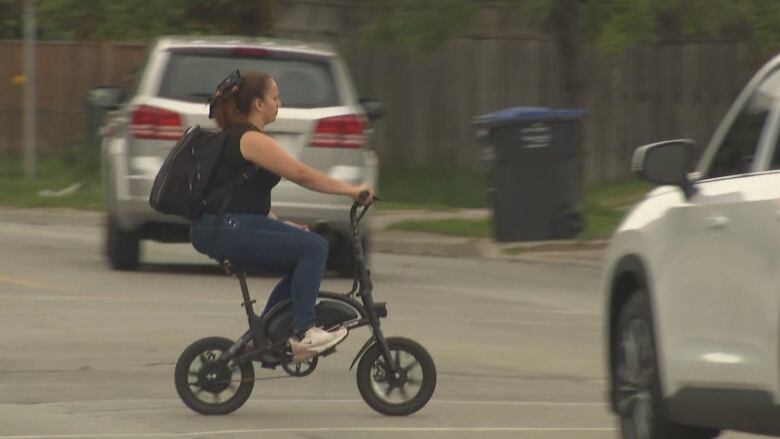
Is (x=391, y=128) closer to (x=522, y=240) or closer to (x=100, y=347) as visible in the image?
(x=522, y=240)

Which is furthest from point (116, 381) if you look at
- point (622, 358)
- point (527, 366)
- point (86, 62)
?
point (86, 62)

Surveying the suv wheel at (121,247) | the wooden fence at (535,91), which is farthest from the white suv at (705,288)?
the wooden fence at (535,91)

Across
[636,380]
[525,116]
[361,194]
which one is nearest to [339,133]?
[525,116]

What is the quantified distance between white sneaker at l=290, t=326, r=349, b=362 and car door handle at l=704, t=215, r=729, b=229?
2.40 m

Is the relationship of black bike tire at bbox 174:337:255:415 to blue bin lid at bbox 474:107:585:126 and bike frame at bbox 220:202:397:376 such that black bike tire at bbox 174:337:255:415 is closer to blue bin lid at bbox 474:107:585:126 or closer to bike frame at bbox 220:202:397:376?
bike frame at bbox 220:202:397:376

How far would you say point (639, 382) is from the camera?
27.0 ft

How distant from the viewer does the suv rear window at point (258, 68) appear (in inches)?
623

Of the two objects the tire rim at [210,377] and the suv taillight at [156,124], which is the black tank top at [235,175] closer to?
the tire rim at [210,377]

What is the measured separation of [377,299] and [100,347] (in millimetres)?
3474

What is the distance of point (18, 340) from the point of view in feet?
40.6

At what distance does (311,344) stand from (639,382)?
178 cm

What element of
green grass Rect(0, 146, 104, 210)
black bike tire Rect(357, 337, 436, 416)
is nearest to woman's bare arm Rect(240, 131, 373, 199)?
black bike tire Rect(357, 337, 436, 416)

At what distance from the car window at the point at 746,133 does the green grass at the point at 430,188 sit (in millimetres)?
15412

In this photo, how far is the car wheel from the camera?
8039mm
